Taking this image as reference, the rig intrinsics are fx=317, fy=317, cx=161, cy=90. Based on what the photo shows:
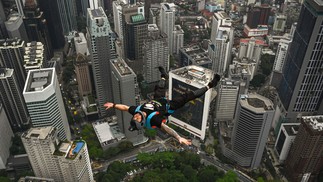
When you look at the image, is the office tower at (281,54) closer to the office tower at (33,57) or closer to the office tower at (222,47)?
the office tower at (222,47)

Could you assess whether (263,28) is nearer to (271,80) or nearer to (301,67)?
(271,80)

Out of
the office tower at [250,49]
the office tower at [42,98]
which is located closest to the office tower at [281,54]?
the office tower at [250,49]

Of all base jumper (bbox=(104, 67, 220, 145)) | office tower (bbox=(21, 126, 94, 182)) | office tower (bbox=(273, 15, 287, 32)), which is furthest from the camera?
office tower (bbox=(273, 15, 287, 32))

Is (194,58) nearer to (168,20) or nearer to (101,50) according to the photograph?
(101,50)

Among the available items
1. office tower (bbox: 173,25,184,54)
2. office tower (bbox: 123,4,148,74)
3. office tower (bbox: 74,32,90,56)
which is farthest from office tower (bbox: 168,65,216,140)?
office tower (bbox: 74,32,90,56)

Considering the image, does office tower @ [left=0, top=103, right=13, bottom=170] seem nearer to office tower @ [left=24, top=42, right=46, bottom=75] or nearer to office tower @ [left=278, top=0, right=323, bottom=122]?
office tower @ [left=24, top=42, right=46, bottom=75]

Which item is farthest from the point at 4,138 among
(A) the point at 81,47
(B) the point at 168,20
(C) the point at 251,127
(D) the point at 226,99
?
(B) the point at 168,20
